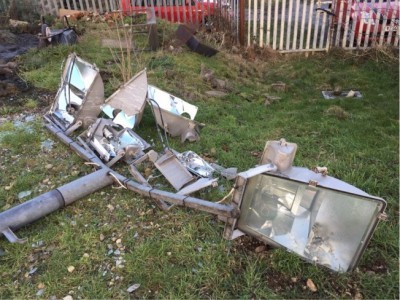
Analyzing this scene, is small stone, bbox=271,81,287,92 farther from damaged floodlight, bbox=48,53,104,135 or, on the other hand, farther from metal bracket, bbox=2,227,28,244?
metal bracket, bbox=2,227,28,244

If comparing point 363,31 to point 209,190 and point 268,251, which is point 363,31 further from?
point 268,251

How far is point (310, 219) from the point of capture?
245 cm

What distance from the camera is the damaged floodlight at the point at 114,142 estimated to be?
3.83 m

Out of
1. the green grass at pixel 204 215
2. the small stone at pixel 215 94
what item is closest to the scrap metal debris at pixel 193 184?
the green grass at pixel 204 215

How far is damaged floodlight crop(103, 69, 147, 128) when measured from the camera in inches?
165

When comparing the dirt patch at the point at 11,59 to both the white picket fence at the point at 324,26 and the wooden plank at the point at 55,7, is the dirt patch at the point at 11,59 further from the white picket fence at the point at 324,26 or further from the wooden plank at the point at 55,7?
the white picket fence at the point at 324,26

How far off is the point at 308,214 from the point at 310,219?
0.12ft

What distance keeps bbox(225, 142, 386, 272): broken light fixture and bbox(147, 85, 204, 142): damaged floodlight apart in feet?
6.12

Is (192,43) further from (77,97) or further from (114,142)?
(114,142)

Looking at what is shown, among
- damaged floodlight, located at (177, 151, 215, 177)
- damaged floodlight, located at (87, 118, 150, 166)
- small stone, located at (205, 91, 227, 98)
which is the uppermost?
damaged floodlight, located at (87, 118, 150, 166)

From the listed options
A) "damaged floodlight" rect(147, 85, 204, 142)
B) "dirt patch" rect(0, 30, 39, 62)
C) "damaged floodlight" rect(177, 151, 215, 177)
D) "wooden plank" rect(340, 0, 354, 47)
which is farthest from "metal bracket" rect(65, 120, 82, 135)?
"wooden plank" rect(340, 0, 354, 47)

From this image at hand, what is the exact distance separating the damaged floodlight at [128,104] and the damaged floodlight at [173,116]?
15cm

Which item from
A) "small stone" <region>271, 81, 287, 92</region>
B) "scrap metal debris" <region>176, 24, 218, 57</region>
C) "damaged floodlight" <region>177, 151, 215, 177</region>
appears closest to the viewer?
"damaged floodlight" <region>177, 151, 215, 177</region>

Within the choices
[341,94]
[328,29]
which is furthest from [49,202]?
[328,29]
